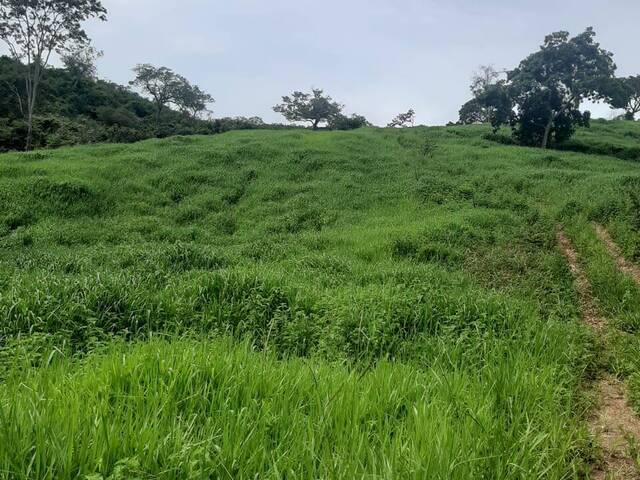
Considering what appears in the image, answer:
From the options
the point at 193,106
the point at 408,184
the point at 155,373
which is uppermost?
the point at 193,106

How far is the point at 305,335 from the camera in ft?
21.7

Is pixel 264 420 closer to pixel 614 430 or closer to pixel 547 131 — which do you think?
pixel 614 430

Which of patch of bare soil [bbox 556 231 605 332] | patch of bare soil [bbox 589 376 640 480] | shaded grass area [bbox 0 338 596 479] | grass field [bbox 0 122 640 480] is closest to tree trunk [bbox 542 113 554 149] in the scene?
grass field [bbox 0 122 640 480]

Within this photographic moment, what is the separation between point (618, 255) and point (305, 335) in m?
9.07

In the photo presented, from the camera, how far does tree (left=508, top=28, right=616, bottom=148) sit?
36094mm

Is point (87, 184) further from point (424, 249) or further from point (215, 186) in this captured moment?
point (424, 249)

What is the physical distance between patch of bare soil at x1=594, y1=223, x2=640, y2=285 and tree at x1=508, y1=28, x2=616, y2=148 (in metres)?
27.7

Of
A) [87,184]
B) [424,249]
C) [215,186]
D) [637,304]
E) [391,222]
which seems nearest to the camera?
[637,304]

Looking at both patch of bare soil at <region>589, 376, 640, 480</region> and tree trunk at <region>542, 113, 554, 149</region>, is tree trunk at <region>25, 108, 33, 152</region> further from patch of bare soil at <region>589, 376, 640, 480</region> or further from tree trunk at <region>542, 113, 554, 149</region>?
tree trunk at <region>542, 113, 554, 149</region>

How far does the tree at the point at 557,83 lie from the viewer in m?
36.1

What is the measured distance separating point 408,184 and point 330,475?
20553 mm

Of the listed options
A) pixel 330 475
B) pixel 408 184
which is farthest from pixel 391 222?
pixel 330 475

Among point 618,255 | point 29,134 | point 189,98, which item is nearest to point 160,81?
point 189,98

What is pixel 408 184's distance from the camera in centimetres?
2242
